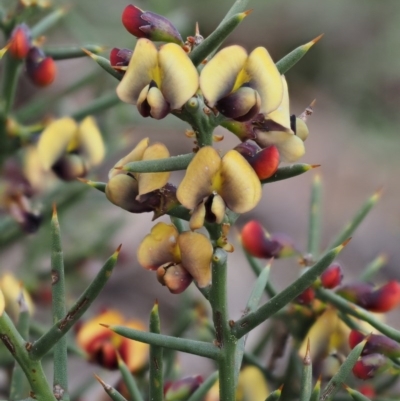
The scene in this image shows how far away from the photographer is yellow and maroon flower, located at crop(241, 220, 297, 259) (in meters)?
0.60

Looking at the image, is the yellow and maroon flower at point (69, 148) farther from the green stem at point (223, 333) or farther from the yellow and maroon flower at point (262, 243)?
the green stem at point (223, 333)

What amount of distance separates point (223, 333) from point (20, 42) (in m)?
0.41

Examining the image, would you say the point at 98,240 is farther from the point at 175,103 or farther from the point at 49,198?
the point at 175,103

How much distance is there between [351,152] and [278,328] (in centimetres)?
223

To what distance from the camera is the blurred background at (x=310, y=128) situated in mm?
1287

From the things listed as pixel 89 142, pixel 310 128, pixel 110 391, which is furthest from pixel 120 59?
pixel 310 128

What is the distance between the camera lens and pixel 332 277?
596mm

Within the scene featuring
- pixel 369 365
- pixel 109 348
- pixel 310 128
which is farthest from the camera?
pixel 310 128

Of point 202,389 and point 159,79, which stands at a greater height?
point 159,79

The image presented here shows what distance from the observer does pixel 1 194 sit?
906mm

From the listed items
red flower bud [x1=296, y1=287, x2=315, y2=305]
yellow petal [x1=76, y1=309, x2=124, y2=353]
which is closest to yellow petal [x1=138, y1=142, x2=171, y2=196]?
red flower bud [x1=296, y1=287, x2=315, y2=305]

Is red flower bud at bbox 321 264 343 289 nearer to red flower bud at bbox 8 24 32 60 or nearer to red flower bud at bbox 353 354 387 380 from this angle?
red flower bud at bbox 353 354 387 380

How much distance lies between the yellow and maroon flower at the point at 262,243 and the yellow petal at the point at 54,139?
27 cm

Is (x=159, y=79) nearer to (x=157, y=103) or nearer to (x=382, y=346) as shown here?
(x=157, y=103)
